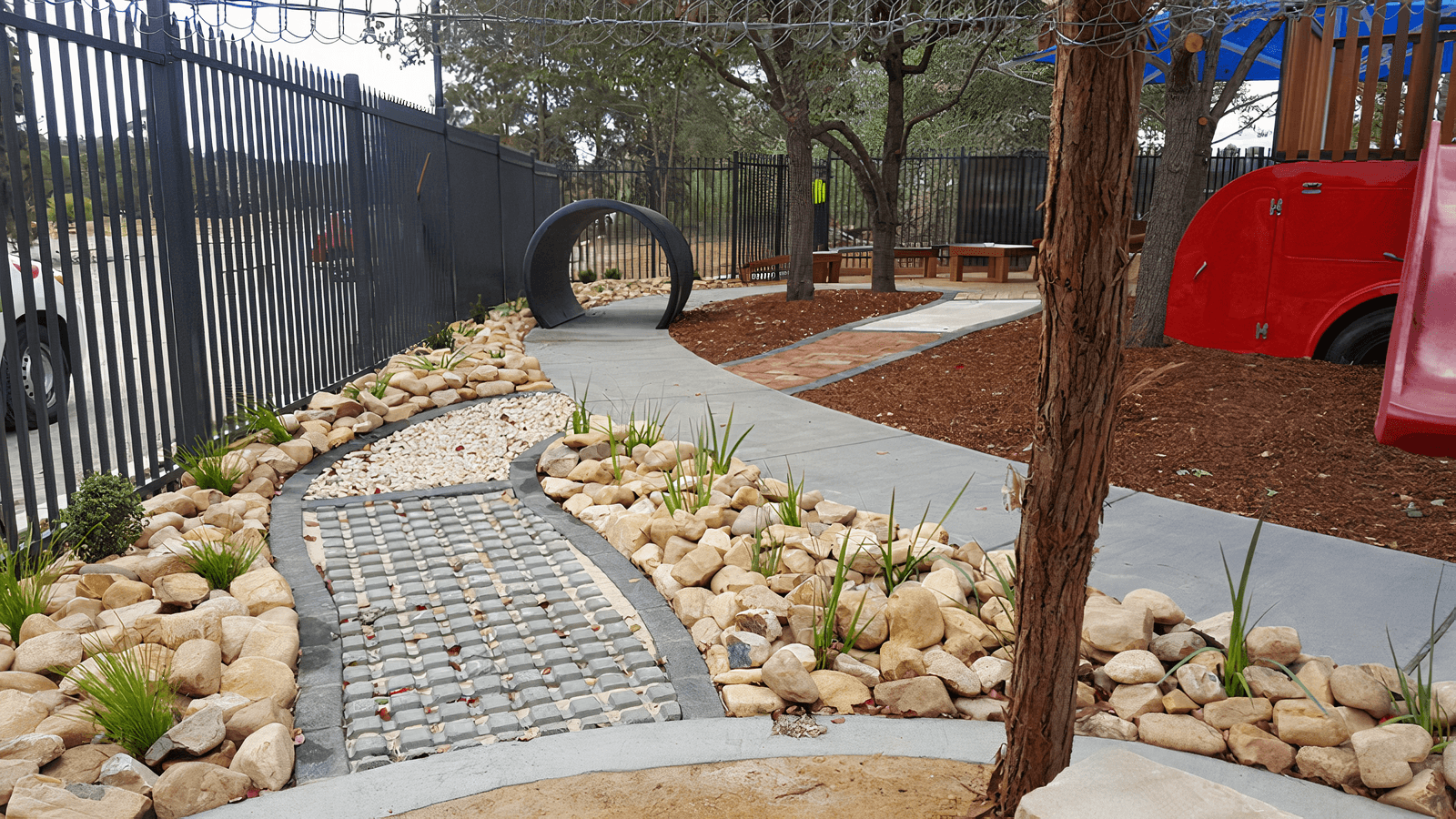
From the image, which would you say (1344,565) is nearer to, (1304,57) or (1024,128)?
(1304,57)

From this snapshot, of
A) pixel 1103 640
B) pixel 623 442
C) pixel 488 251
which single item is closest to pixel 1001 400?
pixel 623 442

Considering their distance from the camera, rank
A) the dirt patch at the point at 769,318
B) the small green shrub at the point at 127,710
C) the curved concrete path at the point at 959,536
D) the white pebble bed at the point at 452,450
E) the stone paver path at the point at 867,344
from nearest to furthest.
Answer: the curved concrete path at the point at 959,536
the small green shrub at the point at 127,710
the white pebble bed at the point at 452,450
the stone paver path at the point at 867,344
the dirt patch at the point at 769,318

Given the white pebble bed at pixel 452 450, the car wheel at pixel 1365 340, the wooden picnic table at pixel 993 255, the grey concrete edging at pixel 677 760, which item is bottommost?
the grey concrete edging at pixel 677 760

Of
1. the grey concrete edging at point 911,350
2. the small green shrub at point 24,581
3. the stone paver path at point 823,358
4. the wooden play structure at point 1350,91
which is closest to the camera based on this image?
the small green shrub at point 24,581

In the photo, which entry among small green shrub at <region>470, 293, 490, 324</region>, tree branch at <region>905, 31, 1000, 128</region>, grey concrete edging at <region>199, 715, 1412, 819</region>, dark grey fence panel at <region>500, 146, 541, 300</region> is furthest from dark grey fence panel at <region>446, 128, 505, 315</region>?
grey concrete edging at <region>199, 715, 1412, 819</region>

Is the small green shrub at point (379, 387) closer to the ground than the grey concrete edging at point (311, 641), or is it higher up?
higher up

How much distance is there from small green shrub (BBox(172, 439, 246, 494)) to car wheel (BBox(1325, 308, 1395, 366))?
22.8 feet

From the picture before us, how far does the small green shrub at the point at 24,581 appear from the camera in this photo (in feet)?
10.7

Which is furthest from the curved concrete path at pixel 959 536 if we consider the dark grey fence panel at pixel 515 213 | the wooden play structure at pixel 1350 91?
the dark grey fence panel at pixel 515 213

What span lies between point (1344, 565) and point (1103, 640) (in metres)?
1.48

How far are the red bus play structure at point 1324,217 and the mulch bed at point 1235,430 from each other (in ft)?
0.86

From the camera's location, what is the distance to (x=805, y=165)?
12883 millimetres

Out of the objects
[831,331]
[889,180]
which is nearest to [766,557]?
[831,331]

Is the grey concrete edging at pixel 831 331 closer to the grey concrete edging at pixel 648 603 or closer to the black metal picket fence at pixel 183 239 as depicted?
the black metal picket fence at pixel 183 239
